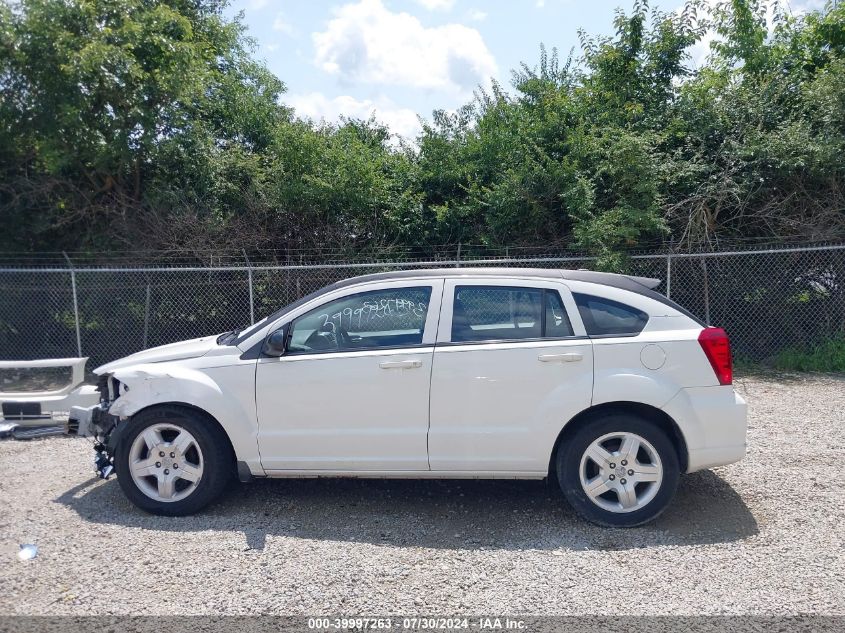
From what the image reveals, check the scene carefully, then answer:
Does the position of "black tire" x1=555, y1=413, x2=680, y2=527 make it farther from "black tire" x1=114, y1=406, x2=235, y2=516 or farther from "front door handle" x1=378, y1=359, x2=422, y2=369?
"black tire" x1=114, y1=406, x2=235, y2=516

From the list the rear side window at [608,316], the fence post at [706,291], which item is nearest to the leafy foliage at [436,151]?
the fence post at [706,291]

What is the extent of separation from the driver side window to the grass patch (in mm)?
7039

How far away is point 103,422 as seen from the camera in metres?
5.20

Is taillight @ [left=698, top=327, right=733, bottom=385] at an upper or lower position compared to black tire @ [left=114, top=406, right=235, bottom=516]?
upper

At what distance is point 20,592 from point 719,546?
4.25 metres

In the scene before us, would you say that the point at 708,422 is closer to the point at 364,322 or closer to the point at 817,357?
the point at 364,322

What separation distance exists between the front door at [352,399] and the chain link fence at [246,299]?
484 cm

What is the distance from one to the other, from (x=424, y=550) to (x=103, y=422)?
8.78 feet

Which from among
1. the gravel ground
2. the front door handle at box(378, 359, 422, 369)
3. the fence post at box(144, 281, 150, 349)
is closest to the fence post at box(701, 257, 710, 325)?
the gravel ground

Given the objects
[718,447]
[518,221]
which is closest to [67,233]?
[518,221]

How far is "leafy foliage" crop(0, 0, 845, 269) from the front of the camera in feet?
31.9

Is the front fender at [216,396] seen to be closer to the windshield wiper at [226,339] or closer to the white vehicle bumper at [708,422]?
the windshield wiper at [226,339]

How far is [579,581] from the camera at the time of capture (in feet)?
13.0

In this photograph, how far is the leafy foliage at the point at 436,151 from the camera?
9719 mm
